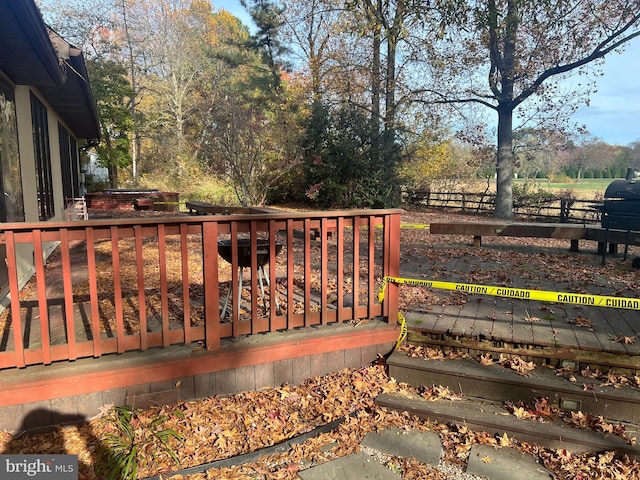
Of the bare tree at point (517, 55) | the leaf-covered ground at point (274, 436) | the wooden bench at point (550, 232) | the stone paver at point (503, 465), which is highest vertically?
the bare tree at point (517, 55)

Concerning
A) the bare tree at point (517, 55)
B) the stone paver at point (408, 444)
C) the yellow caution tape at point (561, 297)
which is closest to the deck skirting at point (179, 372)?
the yellow caution tape at point (561, 297)

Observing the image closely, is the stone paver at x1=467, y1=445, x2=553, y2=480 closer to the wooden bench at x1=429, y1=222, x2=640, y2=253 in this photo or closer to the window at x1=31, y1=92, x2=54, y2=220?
the wooden bench at x1=429, y1=222, x2=640, y2=253

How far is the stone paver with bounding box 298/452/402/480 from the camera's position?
2.47 meters

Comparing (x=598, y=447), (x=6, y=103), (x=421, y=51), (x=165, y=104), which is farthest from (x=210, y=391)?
(x=165, y=104)

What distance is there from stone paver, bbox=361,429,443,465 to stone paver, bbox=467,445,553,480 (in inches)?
8.4

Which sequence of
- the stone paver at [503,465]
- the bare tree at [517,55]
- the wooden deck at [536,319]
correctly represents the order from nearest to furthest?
the stone paver at [503,465], the wooden deck at [536,319], the bare tree at [517,55]

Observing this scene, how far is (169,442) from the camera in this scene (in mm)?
2684

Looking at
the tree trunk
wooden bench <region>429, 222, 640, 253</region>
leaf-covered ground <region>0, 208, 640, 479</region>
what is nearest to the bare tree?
the tree trunk

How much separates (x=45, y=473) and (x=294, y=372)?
1725mm

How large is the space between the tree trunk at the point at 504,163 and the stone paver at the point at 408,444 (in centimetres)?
1555

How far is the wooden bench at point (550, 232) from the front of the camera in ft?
21.6

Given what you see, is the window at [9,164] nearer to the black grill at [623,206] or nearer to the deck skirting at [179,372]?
the deck skirting at [179,372]

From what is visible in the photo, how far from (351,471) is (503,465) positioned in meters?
0.88
